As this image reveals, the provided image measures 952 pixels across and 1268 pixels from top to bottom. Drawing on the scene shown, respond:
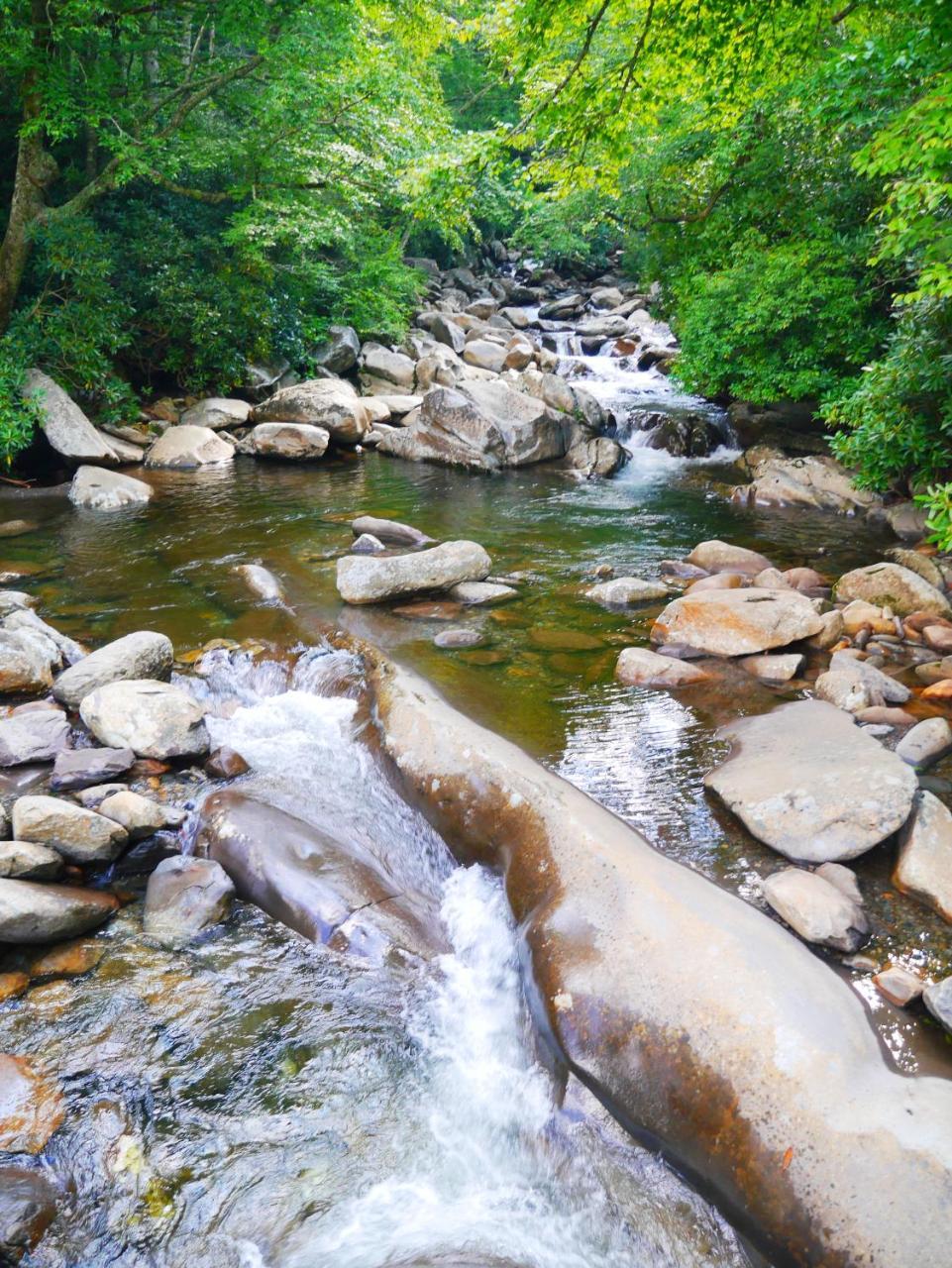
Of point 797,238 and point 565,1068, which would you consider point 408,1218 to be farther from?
point 797,238

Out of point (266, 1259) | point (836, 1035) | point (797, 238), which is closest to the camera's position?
point (266, 1259)

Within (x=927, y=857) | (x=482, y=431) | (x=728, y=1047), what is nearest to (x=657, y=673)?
(x=927, y=857)

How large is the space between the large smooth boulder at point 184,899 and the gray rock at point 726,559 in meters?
6.25

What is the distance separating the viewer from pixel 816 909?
3715 millimetres

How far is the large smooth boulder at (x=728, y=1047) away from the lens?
8.39 ft

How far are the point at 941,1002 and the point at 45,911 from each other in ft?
13.5

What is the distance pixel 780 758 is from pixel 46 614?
676cm

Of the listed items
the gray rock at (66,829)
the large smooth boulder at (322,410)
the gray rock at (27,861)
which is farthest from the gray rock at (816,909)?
the large smooth boulder at (322,410)

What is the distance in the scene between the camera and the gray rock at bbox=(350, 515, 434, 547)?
385 inches

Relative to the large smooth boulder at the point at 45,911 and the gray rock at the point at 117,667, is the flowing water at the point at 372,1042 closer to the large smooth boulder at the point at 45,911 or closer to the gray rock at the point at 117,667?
the large smooth boulder at the point at 45,911

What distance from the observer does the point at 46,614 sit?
25.1 feet

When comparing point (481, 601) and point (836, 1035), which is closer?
point (836, 1035)

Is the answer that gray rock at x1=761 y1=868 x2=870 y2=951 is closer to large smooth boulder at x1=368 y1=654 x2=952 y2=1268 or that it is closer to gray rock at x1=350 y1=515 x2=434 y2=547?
large smooth boulder at x1=368 y1=654 x2=952 y2=1268

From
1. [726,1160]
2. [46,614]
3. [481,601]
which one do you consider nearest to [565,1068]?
[726,1160]
